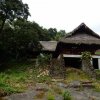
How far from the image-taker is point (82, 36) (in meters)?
30.2

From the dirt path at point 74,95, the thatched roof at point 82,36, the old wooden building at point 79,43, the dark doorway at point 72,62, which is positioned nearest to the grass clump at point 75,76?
the dirt path at point 74,95

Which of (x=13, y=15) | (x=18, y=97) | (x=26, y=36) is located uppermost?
(x=13, y=15)

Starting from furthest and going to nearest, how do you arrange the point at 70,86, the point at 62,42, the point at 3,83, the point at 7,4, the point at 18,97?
the point at 7,4 < the point at 62,42 < the point at 70,86 < the point at 3,83 < the point at 18,97

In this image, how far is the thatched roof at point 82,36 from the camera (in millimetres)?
28891

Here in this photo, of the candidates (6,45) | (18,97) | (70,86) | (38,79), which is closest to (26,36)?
(6,45)

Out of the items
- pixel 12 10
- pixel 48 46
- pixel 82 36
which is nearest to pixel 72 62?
pixel 82 36

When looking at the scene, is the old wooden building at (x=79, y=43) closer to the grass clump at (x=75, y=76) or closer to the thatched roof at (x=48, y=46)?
the grass clump at (x=75, y=76)

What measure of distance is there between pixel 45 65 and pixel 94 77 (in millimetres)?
6674

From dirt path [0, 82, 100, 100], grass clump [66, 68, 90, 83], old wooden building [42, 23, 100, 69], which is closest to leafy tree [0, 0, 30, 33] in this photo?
old wooden building [42, 23, 100, 69]

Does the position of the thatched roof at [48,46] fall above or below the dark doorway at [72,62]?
above

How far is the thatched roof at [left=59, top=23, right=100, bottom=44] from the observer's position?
1137 inches

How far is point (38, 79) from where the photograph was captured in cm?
2345

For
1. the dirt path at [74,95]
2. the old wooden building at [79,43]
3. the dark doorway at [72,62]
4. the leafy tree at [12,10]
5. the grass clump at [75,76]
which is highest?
the leafy tree at [12,10]

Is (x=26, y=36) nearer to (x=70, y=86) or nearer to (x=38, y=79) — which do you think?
(x=38, y=79)
